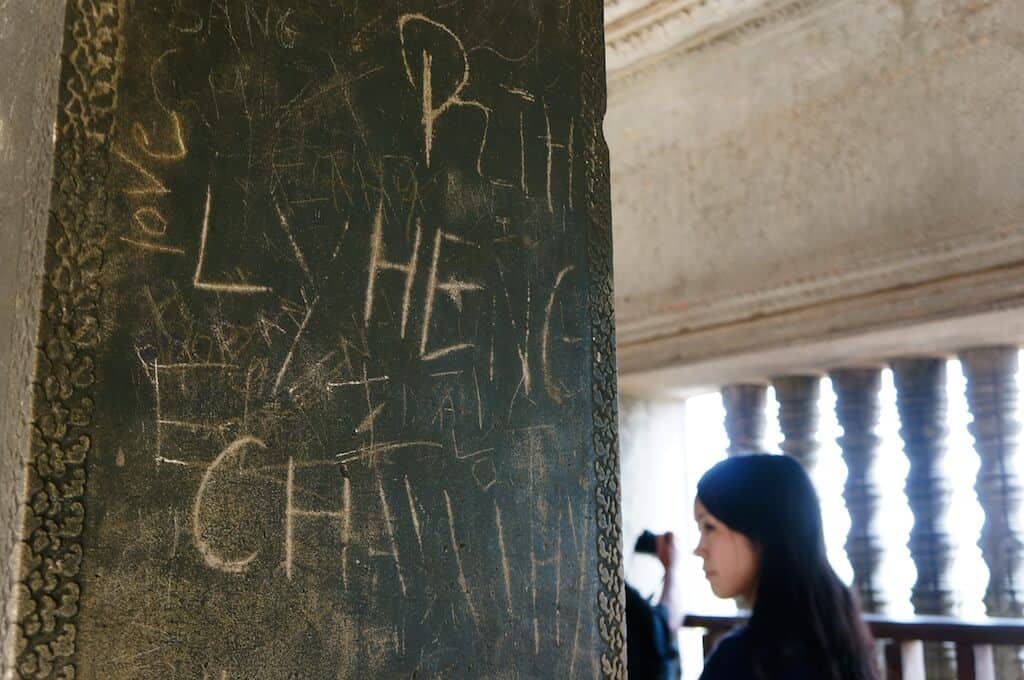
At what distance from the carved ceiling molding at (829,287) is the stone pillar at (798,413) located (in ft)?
1.54

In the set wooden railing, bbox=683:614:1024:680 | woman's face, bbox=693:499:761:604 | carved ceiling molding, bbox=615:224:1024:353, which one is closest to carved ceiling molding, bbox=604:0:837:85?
carved ceiling molding, bbox=615:224:1024:353

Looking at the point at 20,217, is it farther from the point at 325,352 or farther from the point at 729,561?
the point at 729,561

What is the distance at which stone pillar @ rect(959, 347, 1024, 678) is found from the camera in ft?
13.3

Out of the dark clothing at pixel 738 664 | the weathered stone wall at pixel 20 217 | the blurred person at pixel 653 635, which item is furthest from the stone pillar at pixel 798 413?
the weathered stone wall at pixel 20 217

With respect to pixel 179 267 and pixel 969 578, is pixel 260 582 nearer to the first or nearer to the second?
pixel 179 267

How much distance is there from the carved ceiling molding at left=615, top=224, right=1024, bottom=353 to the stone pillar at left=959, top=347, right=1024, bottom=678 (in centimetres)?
52

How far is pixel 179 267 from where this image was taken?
66.1 inches

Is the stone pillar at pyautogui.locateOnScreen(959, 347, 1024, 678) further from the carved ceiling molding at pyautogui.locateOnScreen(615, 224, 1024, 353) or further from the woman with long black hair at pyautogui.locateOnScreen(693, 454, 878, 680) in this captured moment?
the woman with long black hair at pyautogui.locateOnScreen(693, 454, 878, 680)

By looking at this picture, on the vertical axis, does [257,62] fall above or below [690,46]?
below

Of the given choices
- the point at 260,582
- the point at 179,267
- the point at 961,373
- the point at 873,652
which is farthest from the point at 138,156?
the point at 961,373

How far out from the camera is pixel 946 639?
3.51 metres

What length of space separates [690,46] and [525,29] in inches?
120

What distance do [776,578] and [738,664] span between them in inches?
8.6

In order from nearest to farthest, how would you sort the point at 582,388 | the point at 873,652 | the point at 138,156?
the point at 138,156
the point at 582,388
the point at 873,652
